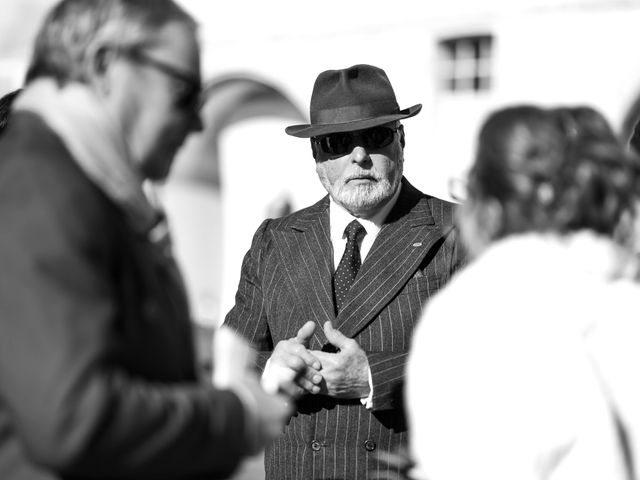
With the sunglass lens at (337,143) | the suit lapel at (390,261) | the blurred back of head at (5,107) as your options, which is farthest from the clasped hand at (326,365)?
the blurred back of head at (5,107)

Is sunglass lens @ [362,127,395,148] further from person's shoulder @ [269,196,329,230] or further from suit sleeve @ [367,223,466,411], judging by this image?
suit sleeve @ [367,223,466,411]

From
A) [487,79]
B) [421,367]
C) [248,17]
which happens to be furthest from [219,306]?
[421,367]

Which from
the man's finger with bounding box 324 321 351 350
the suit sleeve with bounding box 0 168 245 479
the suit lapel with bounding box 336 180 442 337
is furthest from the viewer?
the suit lapel with bounding box 336 180 442 337

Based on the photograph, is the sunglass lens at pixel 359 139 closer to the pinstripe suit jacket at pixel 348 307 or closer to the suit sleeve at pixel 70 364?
the pinstripe suit jacket at pixel 348 307

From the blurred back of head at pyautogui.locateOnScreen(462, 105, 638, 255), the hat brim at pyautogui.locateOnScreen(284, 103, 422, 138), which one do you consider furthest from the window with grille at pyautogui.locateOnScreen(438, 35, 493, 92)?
the blurred back of head at pyautogui.locateOnScreen(462, 105, 638, 255)

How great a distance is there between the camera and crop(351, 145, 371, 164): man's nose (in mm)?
3373

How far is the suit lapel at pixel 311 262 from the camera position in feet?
10.5

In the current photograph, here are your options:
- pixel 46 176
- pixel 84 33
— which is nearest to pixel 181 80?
pixel 84 33

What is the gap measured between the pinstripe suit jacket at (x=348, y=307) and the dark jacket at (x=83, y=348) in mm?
1422

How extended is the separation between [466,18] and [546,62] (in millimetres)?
1079

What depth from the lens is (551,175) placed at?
1806mm

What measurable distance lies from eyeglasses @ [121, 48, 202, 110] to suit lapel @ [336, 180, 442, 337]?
56.9 inches

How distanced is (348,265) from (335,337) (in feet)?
1.35

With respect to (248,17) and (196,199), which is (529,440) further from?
(196,199)
